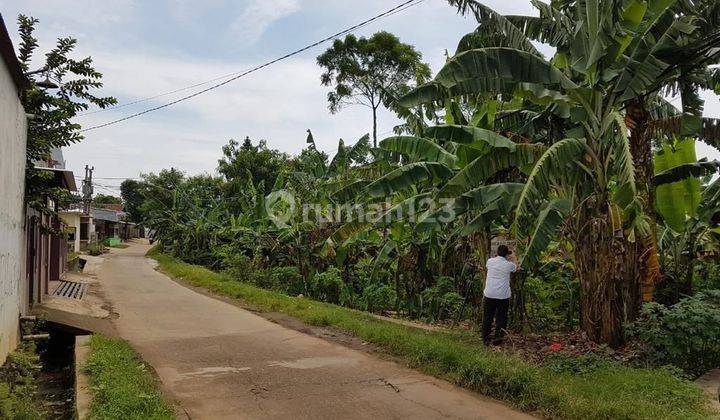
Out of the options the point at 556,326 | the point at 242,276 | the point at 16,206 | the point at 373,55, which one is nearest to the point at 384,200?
the point at 556,326

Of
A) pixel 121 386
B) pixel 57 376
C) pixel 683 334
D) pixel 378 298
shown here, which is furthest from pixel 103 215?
pixel 683 334

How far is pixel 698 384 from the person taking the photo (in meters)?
5.67

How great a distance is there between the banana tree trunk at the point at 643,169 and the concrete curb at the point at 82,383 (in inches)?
248

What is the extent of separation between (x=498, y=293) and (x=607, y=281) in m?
1.48

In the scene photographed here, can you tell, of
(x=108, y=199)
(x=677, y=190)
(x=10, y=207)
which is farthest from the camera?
(x=108, y=199)

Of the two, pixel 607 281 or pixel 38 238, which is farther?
pixel 38 238

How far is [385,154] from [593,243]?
15.4ft

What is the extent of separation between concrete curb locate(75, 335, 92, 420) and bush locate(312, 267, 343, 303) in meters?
5.75

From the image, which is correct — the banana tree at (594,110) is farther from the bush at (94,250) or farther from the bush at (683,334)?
the bush at (94,250)

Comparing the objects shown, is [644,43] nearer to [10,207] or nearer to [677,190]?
[677,190]

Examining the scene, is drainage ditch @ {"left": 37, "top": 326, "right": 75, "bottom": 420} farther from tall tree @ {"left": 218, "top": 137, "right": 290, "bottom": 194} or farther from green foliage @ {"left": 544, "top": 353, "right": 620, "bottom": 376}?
tall tree @ {"left": 218, "top": 137, "right": 290, "bottom": 194}

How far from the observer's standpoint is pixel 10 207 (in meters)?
7.20

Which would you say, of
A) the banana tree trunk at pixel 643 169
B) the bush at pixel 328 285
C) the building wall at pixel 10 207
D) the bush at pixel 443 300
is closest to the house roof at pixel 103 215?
the bush at pixel 328 285

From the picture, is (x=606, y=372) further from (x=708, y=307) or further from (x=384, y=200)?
(x=384, y=200)
